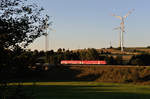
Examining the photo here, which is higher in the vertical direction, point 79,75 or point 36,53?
point 36,53

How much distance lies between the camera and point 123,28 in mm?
127625

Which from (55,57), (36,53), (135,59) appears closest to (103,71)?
(135,59)

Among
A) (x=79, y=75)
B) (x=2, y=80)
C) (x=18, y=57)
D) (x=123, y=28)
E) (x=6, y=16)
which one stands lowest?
(x=79, y=75)

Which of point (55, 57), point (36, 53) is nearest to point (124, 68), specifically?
point (55, 57)

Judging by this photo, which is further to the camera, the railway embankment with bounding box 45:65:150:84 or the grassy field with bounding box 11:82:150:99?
the railway embankment with bounding box 45:65:150:84

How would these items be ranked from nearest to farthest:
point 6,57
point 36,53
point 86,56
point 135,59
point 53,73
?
point 6,57 → point 36,53 → point 53,73 → point 135,59 → point 86,56

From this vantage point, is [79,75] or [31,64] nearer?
[31,64]

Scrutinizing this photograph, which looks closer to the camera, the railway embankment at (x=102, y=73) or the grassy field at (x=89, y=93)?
the grassy field at (x=89, y=93)

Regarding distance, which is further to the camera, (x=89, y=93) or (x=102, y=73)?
(x=102, y=73)

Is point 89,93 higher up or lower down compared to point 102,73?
higher up

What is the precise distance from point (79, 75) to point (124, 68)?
57.6 ft

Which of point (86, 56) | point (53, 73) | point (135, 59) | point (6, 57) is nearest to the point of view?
point (6, 57)

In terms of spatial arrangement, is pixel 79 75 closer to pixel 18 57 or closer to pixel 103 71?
pixel 103 71

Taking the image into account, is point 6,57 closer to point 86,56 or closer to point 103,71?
point 103,71
